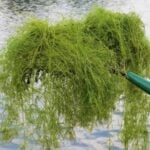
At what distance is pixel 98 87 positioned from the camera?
505 cm

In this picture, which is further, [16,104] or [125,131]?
[125,131]

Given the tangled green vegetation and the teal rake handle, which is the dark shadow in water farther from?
the teal rake handle

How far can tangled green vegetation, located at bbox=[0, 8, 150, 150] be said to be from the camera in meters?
4.94

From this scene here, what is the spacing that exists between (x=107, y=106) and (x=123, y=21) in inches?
44.5

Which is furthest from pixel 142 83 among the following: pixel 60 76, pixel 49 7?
pixel 49 7

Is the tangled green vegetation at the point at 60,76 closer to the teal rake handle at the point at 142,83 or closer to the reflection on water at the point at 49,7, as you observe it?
the teal rake handle at the point at 142,83

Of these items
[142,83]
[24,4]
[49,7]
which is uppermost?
[24,4]

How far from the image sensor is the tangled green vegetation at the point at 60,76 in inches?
195

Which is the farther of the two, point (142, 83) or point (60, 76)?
point (60, 76)

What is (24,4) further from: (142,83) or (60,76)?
(142,83)

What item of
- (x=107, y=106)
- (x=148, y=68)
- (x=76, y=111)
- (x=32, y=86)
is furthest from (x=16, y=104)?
(x=148, y=68)

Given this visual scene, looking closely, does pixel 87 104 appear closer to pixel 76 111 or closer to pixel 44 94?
pixel 76 111

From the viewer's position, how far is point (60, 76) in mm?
5020

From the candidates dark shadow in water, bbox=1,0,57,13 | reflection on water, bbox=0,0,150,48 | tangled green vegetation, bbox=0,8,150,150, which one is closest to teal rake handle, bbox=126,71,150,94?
tangled green vegetation, bbox=0,8,150,150
